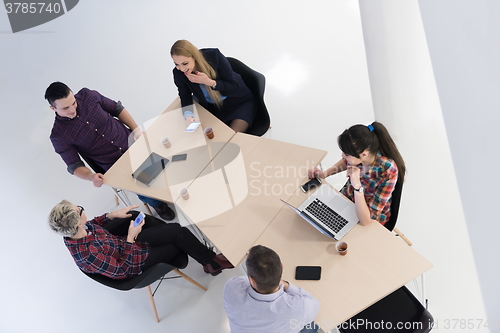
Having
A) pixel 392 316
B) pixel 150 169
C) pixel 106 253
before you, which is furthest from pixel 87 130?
pixel 392 316

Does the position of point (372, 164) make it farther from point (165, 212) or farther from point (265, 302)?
point (165, 212)

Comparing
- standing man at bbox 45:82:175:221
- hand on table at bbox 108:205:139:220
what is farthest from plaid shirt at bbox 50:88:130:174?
hand on table at bbox 108:205:139:220

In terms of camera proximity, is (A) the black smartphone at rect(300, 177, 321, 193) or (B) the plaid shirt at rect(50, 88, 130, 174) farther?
(B) the plaid shirt at rect(50, 88, 130, 174)

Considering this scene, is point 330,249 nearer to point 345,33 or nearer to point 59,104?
point 59,104

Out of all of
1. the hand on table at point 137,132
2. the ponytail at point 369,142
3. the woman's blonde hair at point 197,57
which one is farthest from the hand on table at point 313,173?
the hand on table at point 137,132

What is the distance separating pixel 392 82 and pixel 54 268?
11.3 ft

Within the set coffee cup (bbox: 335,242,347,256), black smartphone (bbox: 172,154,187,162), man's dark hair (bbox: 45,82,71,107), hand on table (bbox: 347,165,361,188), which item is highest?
man's dark hair (bbox: 45,82,71,107)

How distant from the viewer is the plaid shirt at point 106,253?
2279 millimetres

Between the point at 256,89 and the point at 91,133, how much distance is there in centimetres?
139

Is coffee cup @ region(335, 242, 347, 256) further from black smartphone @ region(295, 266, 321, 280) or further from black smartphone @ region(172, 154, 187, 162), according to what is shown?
black smartphone @ region(172, 154, 187, 162)

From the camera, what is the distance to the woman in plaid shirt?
227 centimetres

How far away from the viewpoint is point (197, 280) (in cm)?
310

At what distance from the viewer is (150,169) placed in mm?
2838

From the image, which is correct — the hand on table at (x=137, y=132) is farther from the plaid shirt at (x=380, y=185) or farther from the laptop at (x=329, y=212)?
the plaid shirt at (x=380, y=185)
